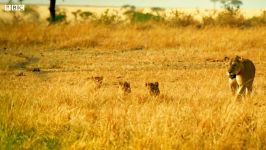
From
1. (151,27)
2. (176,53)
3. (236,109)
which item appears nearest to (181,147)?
(236,109)

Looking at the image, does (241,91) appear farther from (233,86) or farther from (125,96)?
(125,96)

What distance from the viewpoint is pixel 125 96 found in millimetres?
10703

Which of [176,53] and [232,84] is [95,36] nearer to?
[176,53]

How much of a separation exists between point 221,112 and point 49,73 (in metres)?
7.97

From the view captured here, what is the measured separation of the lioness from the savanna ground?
0.74 feet

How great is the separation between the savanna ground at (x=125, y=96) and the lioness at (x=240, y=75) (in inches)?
8.8

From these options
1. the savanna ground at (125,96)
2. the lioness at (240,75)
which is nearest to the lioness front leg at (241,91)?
the lioness at (240,75)

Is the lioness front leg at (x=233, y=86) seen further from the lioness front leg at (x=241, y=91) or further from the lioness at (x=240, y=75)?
the lioness front leg at (x=241, y=91)

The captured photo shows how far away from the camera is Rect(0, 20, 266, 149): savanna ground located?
24.7ft

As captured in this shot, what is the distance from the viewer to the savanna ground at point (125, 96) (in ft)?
24.7

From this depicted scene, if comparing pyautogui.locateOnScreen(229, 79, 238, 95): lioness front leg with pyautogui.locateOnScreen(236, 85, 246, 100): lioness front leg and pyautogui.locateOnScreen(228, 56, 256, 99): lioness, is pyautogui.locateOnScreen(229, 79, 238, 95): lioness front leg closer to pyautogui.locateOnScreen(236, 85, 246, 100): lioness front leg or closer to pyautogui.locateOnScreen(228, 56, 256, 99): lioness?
pyautogui.locateOnScreen(228, 56, 256, 99): lioness

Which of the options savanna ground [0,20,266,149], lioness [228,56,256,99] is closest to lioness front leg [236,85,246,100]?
lioness [228,56,256,99]

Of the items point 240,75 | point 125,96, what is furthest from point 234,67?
point 125,96

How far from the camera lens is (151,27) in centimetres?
2833
